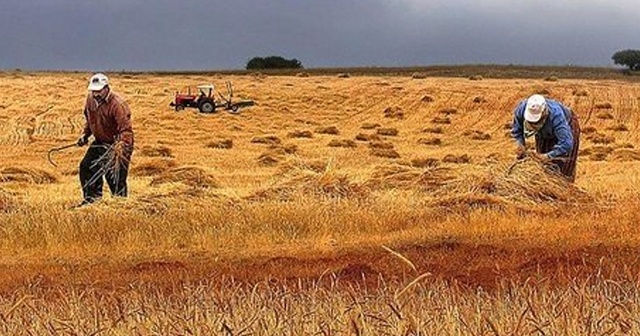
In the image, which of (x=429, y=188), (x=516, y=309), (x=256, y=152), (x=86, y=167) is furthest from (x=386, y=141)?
(x=516, y=309)

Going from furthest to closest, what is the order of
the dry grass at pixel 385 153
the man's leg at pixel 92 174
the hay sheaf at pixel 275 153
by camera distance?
the dry grass at pixel 385 153 → the hay sheaf at pixel 275 153 → the man's leg at pixel 92 174

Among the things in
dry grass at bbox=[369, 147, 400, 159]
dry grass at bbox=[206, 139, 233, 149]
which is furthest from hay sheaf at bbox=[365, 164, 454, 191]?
dry grass at bbox=[206, 139, 233, 149]

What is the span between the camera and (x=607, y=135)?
99.3ft

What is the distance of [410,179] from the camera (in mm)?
17266

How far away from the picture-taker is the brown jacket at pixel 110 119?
1408 cm

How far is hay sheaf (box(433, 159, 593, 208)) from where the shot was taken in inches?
547

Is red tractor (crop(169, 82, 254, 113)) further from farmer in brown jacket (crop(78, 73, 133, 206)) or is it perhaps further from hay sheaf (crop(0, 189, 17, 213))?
farmer in brown jacket (crop(78, 73, 133, 206))

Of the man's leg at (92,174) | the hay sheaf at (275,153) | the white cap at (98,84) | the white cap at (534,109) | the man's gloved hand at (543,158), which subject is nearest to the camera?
the white cap at (534,109)

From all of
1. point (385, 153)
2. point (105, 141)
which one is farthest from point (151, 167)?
point (105, 141)

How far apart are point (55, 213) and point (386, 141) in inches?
615

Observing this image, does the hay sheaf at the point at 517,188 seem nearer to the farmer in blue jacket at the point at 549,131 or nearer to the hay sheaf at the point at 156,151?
the farmer in blue jacket at the point at 549,131

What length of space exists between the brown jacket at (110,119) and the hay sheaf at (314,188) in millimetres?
2163

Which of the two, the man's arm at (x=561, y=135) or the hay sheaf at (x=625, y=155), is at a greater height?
the man's arm at (x=561, y=135)

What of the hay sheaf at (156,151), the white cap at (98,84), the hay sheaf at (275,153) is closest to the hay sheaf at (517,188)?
the white cap at (98,84)
